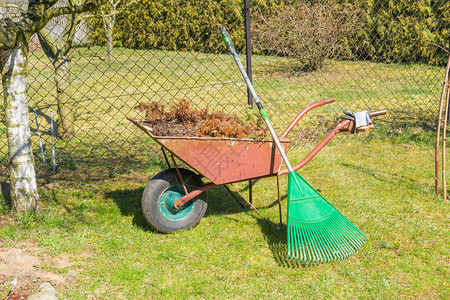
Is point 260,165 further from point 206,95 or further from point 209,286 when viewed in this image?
point 206,95

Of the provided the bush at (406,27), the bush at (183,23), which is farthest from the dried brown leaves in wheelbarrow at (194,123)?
the bush at (406,27)

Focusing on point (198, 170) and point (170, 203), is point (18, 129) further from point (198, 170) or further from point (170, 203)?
point (198, 170)

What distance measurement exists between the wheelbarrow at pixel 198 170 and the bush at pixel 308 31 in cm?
558

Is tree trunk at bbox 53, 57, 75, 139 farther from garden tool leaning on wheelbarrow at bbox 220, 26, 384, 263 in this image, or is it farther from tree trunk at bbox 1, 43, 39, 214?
garden tool leaning on wheelbarrow at bbox 220, 26, 384, 263

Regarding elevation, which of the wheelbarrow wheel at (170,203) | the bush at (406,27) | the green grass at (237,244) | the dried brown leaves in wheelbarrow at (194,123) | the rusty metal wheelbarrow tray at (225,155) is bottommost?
the green grass at (237,244)

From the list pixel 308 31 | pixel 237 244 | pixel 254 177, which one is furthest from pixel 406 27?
pixel 237 244

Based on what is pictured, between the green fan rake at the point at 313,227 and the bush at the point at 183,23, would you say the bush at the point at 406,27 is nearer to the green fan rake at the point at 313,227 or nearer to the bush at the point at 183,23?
the bush at the point at 183,23

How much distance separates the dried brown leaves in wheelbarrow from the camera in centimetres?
311

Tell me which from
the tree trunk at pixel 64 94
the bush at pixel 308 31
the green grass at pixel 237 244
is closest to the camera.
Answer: the green grass at pixel 237 244

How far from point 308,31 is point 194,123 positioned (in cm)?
593

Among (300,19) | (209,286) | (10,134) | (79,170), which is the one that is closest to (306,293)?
(209,286)

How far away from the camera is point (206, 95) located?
750cm

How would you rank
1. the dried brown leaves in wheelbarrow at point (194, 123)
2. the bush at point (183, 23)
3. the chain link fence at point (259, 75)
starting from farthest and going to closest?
1. the bush at point (183, 23)
2. the chain link fence at point (259, 75)
3. the dried brown leaves in wheelbarrow at point (194, 123)

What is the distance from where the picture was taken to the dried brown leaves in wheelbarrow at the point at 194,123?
3.11m
